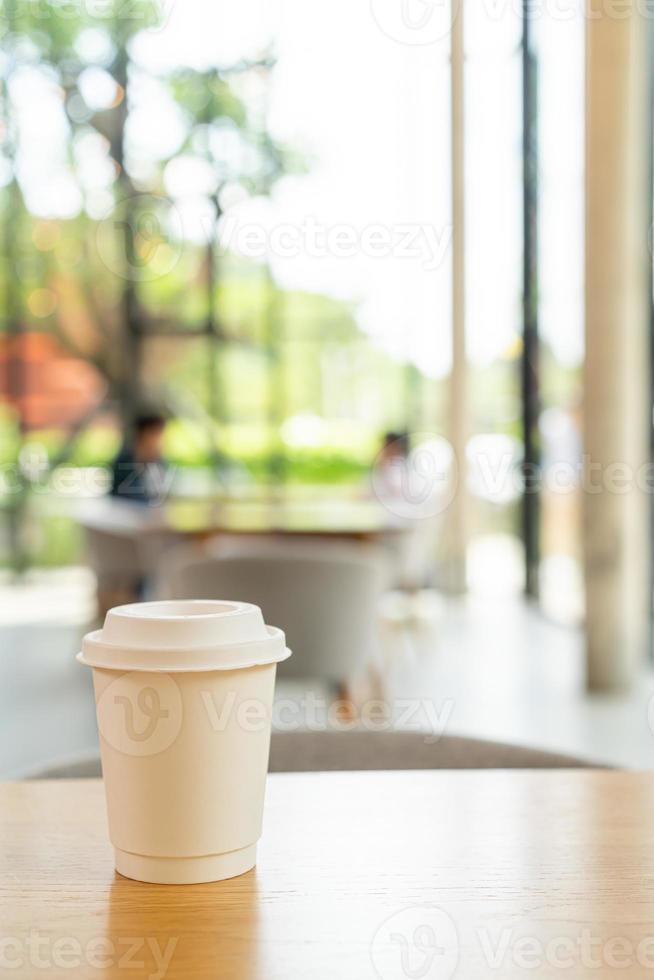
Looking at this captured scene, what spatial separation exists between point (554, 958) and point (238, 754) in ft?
0.77

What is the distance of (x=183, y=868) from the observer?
30.0 inches

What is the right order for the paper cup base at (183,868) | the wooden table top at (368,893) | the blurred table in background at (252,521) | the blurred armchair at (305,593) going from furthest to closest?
the blurred table in background at (252,521), the blurred armchair at (305,593), the paper cup base at (183,868), the wooden table top at (368,893)

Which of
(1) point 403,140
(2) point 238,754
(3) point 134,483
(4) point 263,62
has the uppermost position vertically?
(4) point 263,62

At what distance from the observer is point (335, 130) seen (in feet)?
28.1

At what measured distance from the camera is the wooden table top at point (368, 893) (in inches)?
25.7

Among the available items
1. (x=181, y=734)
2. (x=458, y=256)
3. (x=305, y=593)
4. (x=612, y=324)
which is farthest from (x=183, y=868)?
(x=458, y=256)

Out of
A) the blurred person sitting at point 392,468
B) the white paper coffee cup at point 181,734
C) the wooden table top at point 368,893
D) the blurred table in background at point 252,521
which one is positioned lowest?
the blurred person sitting at point 392,468

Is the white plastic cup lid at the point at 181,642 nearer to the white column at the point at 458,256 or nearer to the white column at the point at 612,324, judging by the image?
the white column at the point at 612,324

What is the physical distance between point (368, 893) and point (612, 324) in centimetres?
429

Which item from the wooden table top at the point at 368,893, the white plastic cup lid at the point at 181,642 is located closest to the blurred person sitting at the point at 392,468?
the wooden table top at the point at 368,893

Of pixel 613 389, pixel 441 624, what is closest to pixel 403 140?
pixel 441 624

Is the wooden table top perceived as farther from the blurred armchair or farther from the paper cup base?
the blurred armchair

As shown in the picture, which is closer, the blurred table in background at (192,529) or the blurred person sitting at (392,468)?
the blurred table in background at (192,529)

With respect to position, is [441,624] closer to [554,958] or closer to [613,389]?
[613,389]
